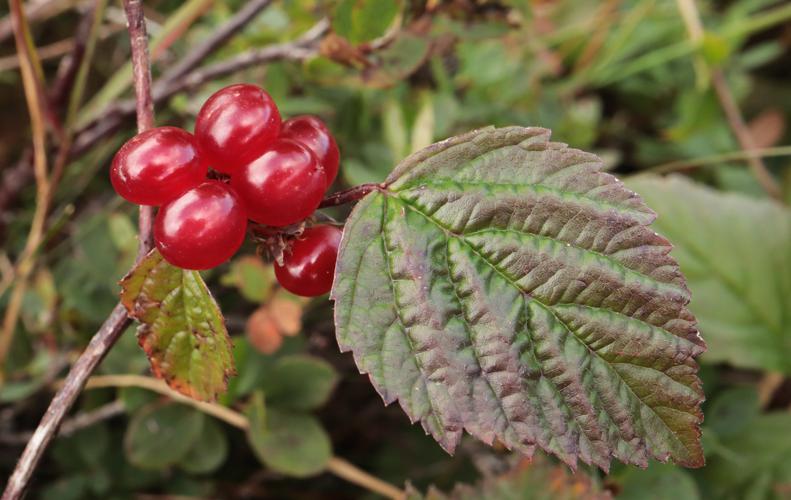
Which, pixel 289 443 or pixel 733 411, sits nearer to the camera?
pixel 289 443

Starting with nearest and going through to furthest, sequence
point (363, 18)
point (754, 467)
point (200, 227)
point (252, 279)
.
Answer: point (200, 227)
point (363, 18)
point (252, 279)
point (754, 467)

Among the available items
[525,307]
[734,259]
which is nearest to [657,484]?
[734,259]

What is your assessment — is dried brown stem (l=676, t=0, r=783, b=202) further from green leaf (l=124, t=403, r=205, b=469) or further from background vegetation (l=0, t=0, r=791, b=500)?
green leaf (l=124, t=403, r=205, b=469)

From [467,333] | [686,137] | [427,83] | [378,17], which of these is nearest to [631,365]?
[467,333]

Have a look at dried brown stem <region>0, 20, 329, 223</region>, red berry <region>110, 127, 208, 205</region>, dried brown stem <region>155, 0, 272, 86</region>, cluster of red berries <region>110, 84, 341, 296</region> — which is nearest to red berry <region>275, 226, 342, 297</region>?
cluster of red berries <region>110, 84, 341, 296</region>

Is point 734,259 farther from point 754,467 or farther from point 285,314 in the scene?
point 285,314

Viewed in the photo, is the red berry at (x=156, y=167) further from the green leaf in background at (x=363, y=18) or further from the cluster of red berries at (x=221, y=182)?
the green leaf in background at (x=363, y=18)

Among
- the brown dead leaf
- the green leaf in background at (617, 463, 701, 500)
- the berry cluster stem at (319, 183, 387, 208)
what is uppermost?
the berry cluster stem at (319, 183, 387, 208)

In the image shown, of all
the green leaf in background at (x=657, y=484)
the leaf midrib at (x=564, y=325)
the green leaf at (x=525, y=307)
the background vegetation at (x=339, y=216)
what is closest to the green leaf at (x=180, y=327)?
the green leaf at (x=525, y=307)
